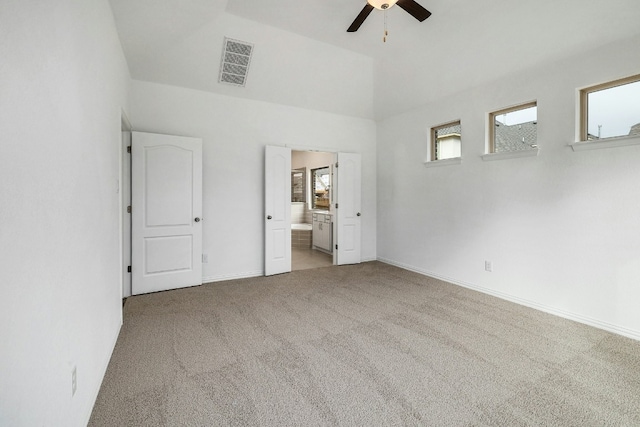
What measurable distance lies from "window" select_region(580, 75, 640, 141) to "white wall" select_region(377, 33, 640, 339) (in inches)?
4.7

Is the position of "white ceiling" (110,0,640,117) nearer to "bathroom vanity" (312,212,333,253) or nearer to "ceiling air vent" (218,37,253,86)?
"ceiling air vent" (218,37,253,86)

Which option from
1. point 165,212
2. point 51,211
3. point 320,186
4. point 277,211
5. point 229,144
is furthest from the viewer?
point 320,186

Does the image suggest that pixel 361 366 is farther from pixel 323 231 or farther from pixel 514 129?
pixel 323 231

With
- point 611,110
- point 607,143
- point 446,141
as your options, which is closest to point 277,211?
point 446,141

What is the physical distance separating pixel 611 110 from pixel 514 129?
34.5 inches

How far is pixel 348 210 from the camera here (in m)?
5.30

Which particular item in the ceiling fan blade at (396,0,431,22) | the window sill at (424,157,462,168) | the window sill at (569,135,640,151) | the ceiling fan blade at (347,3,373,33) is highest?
the ceiling fan blade at (347,3,373,33)

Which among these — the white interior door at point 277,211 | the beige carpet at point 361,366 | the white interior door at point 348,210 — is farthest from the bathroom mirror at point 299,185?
the beige carpet at point 361,366

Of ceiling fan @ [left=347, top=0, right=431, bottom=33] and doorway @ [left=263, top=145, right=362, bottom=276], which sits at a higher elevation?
ceiling fan @ [left=347, top=0, right=431, bottom=33]

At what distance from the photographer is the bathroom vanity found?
634 centimetres

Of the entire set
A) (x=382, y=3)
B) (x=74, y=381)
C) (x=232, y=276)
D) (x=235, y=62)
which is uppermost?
(x=235, y=62)

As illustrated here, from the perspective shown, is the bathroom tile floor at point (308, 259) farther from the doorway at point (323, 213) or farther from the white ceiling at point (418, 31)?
the white ceiling at point (418, 31)

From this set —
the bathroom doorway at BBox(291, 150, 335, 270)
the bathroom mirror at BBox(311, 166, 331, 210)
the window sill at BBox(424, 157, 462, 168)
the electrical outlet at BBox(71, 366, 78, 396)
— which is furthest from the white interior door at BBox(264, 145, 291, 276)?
the bathroom mirror at BBox(311, 166, 331, 210)

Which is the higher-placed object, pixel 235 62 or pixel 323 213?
pixel 235 62
